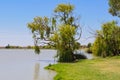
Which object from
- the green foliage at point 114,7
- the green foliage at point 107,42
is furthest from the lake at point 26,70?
the green foliage at point 114,7

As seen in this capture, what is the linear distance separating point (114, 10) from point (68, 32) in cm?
1234

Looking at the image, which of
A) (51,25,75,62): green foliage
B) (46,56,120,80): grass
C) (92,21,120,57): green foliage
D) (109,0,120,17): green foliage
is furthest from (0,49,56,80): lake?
(109,0,120,17): green foliage

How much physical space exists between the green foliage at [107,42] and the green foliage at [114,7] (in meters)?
17.2

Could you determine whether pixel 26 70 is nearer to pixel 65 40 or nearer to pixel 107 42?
pixel 65 40

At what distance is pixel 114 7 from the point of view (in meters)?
42.6

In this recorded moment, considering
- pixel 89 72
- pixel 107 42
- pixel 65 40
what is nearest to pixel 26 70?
pixel 89 72

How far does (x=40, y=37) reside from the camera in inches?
2281

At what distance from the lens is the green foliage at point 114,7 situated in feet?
136

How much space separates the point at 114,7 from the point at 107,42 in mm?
20905

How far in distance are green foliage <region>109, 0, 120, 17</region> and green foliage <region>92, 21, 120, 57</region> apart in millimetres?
17160

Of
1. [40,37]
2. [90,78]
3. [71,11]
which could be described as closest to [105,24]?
[71,11]

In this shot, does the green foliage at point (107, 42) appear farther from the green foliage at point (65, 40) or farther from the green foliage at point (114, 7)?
the green foliage at point (114, 7)

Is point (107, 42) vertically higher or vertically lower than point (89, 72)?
higher

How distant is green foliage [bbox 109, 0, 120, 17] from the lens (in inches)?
1631
